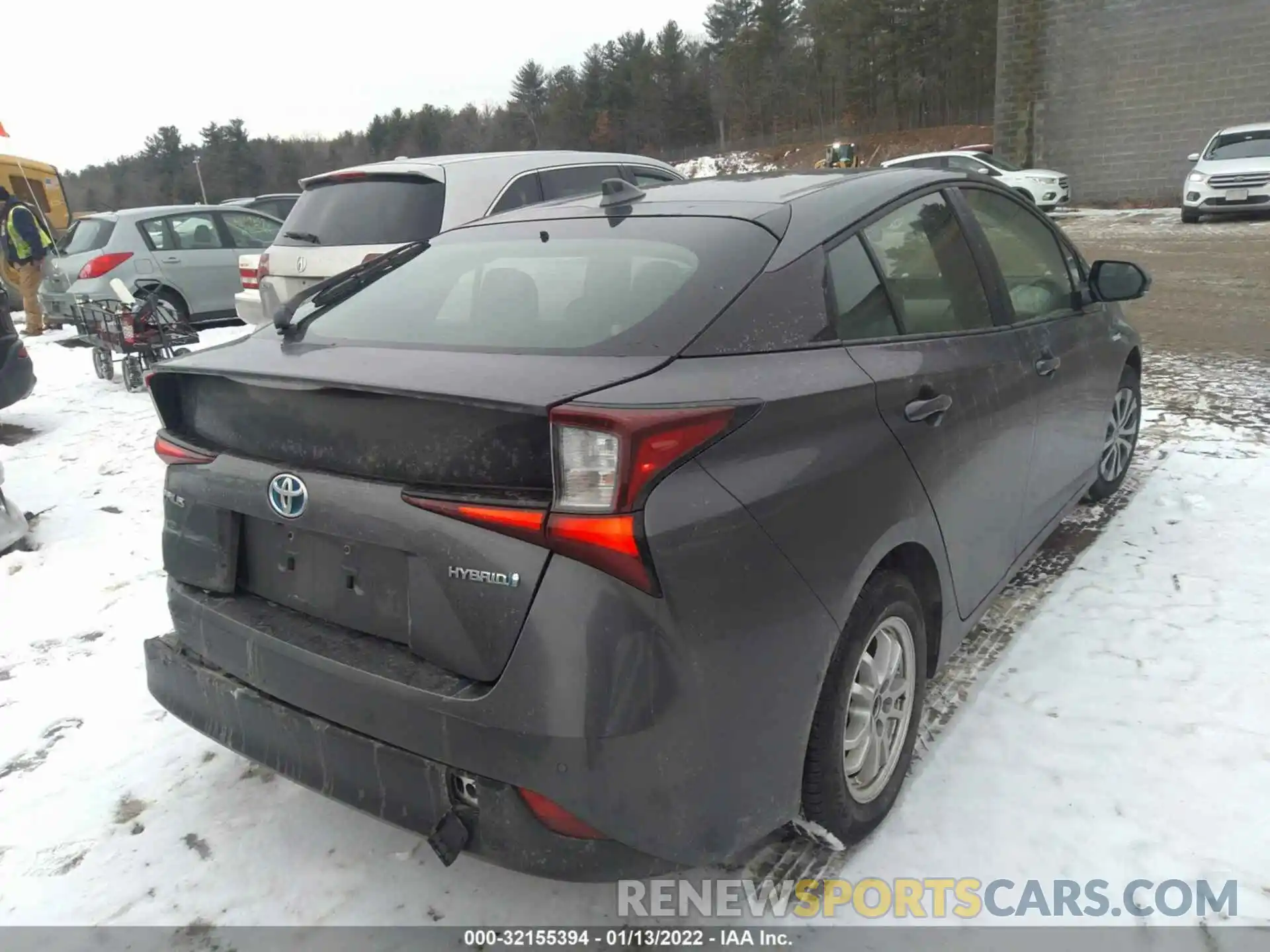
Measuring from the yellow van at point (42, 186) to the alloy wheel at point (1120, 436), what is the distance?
20.0 meters

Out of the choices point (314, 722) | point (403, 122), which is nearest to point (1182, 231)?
point (314, 722)

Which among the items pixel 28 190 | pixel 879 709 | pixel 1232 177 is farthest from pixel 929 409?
pixel 28 190

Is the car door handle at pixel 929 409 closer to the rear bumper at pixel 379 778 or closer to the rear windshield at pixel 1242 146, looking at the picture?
the rear bumper at pixel 379 778

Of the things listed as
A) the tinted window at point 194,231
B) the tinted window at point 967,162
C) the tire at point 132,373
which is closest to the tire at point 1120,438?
the tire at point 132,373

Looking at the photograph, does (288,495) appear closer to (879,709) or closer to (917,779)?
(879,709)

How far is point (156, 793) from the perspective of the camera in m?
2.69

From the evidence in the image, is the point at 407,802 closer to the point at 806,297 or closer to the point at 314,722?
the point at 314,722

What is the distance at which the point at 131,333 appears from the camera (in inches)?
329

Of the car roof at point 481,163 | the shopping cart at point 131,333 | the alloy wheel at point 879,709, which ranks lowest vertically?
the alloy wheel at point 879,709

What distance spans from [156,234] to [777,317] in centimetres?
1116

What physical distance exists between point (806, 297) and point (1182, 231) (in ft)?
61.4

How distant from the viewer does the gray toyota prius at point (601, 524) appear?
68.2 inches

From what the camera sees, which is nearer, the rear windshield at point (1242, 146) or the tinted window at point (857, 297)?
the tinted window at point (857, 297)

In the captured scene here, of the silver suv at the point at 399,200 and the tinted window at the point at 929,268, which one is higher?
the silver suv at the point at 399,200
